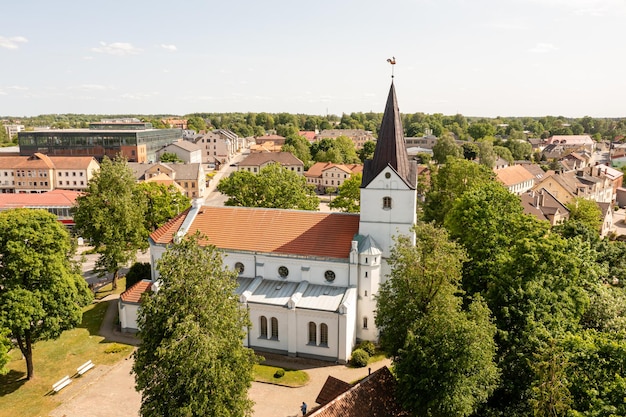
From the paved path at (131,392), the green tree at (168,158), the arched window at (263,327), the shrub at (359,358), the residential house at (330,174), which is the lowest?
the paved path at (131,392)

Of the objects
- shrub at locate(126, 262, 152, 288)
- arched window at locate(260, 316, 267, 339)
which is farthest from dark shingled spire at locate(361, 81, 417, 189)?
shrub at locate(126, 262, 152, 288)

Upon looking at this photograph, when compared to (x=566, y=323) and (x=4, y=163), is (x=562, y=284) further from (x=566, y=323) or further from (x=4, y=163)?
(x=4, y=163)

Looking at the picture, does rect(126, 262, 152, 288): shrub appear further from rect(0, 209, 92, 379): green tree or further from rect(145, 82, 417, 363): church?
rect(0, 209, 92, 379): green tree

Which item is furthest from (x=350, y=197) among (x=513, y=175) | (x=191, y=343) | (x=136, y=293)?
(x=513, y=175)

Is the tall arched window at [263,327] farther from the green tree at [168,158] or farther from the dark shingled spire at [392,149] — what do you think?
the green tree at [168,158]

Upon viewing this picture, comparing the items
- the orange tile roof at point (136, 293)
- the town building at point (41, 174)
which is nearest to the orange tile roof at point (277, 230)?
the orange tile roof at point (136, 293)

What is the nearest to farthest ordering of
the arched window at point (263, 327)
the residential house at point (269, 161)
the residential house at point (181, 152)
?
1. the arched window at point (263, 327)
2. the residential house at point (269, 161)
3. the residential house at point (181, 152)
